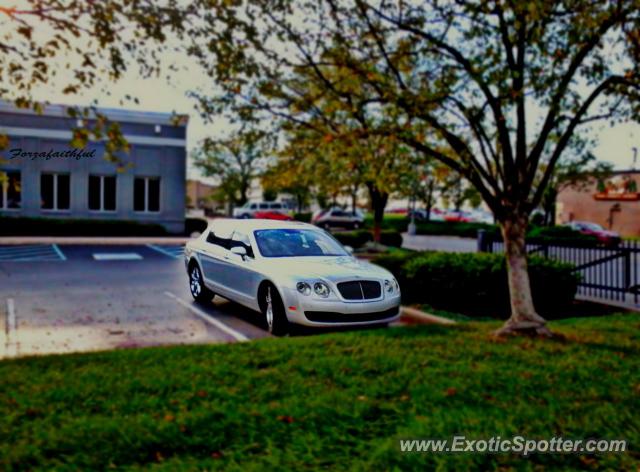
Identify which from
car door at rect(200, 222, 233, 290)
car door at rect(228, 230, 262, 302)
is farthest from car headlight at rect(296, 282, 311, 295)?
car door at rect(200, 222, 233, 290)

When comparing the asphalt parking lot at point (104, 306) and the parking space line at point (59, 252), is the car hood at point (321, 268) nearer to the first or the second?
the asphalt parking lot at point (104, 306)

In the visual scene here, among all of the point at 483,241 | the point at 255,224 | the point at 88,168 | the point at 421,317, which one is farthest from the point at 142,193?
the point at 255,224

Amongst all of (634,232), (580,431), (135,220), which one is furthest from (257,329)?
(634,232)

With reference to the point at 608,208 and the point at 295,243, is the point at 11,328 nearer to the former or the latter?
the point at 295,243

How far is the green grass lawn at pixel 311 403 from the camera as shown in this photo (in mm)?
4113

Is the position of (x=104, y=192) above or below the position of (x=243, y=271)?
above

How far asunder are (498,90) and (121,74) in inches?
204

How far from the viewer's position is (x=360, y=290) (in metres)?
5.52

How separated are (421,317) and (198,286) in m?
5.66

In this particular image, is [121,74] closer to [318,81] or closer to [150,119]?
[318,81]

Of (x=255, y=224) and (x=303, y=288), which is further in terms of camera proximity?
(x=303, y=288)

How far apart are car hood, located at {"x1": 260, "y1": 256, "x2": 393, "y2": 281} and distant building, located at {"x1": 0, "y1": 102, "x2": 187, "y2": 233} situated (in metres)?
1.57

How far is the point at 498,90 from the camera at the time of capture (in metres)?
8.32

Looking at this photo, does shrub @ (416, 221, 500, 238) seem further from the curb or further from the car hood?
the car hood
